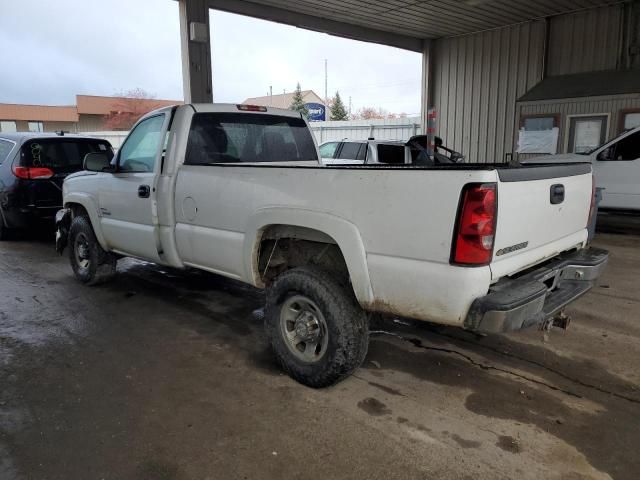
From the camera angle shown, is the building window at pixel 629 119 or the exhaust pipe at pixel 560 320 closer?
the exhaust pipe at pixel 560 320

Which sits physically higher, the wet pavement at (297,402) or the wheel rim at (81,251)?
the wheel rim at (81,251)

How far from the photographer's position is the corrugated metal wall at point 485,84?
14.4 metres

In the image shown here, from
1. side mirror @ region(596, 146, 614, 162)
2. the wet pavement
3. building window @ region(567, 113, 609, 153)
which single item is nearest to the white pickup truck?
the wet pavement

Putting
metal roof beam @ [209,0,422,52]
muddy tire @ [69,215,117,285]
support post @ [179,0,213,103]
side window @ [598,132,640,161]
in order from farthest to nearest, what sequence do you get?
metal roof beam @ [209,0,422,52] → support post @ [179,0,213,103] → side window @ [598,132,640,161] → muddy tire @ [69,215,117,285]

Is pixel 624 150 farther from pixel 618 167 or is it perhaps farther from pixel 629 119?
pixel 629 119

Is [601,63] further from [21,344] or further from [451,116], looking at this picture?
[21,344]

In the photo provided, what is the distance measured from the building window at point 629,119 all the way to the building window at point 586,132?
34cm

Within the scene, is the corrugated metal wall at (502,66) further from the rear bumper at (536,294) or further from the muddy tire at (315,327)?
the muddy tire at (315,327)

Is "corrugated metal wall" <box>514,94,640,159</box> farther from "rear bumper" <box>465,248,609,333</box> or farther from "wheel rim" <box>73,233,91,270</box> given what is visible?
"wheel rim" <box>73,233,91,270</box>

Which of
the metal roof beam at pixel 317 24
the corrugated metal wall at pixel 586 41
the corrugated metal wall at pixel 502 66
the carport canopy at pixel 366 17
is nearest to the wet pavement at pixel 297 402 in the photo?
the carport canopy at pixel 366 17

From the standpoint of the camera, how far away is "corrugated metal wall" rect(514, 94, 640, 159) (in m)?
12.0

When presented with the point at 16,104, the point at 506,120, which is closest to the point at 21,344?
the point at 506,120

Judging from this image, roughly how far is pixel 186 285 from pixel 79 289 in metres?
1.25

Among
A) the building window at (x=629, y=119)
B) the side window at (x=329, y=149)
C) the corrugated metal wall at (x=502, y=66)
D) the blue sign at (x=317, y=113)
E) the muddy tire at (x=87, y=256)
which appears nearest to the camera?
the muddy tire at (x=87, y=256)
